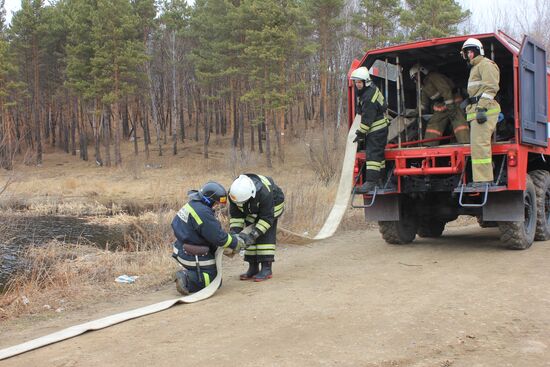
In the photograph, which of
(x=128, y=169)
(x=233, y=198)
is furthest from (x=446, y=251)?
(x=128, y=169)

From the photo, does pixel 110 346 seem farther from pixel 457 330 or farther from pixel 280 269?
pixel 280 269

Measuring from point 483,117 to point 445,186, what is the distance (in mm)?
1095

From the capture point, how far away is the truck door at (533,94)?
23.4ft

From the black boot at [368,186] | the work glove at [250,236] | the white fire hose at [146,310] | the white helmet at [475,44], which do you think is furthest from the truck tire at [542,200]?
the work glove at [250,236]

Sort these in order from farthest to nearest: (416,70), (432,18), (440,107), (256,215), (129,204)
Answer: (432,18) < (129,204) < (416,70) < (440,107) < (256,215)

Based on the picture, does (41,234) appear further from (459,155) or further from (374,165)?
(459,155)

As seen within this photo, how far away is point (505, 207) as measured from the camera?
721 cm

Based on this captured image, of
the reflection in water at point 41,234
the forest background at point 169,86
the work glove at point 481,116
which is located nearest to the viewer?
the work glove at point 481,116

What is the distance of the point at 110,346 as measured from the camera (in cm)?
425

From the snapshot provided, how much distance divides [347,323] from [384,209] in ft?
12.6

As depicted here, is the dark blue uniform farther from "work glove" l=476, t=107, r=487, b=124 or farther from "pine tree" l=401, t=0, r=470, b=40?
"pine tree" l=401, t=0, r=470, b=40

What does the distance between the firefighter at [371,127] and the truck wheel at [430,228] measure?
2296 mm

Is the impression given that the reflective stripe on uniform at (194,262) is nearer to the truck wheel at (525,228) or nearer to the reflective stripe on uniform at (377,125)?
the reflective stripe on uniform at (377,125)

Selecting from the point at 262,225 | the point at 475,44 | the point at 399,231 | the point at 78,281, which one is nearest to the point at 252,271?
the point at 262,225
